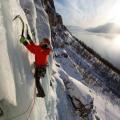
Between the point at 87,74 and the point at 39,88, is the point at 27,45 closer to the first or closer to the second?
the point at 39,88

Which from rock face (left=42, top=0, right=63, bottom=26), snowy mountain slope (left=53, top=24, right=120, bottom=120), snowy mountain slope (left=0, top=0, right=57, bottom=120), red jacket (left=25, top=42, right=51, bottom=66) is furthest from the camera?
rock face (left=42, top=0, right=63, bottom=26)

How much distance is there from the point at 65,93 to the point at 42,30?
7.78m

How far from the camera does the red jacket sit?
1148 cm

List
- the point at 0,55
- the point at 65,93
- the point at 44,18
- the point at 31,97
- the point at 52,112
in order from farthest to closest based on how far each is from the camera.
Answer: the point at 65,93, the point at 44,18, the point at 52,112, the point at 31,97, the point at 0,55

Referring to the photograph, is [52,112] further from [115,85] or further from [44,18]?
[115,85]

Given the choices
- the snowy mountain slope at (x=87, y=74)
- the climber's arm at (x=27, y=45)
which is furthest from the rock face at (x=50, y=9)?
the climber's arm at (x=27, y=45)

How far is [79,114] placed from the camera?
28469mm

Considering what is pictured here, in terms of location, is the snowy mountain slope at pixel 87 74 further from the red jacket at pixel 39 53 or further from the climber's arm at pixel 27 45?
the climber's arm at pixel 27 45

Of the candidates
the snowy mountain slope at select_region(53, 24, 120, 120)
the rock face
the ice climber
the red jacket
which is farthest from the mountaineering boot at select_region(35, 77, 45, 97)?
the rock face

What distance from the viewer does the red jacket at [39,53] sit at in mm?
11481

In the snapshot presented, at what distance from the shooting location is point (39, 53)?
38.2 feet

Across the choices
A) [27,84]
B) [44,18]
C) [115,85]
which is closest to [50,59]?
[44,18]

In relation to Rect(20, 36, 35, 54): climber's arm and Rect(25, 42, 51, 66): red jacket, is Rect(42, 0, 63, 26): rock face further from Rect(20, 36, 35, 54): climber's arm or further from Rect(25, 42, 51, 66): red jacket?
Rect(20, 36, 35, 54): climber's arm

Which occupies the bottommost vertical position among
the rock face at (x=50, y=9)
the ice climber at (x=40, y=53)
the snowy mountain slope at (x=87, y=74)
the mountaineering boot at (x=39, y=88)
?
the snowy mountain slope at (x=87, y=74)
